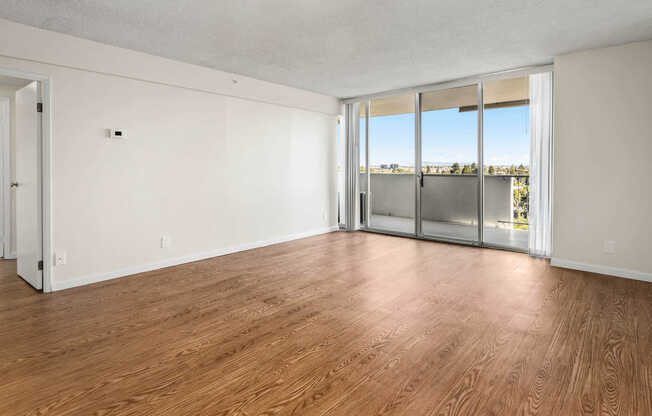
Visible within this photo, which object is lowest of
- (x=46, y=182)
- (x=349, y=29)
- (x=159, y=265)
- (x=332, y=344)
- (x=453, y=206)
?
(x=332, y=344)

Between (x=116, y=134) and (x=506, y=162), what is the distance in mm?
5047

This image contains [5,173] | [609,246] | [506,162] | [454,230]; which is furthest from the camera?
[454,230]

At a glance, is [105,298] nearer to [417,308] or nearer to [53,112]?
[53,112]

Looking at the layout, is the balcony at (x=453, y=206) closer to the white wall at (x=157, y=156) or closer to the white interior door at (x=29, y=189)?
the white wall at (x=157, y=156)

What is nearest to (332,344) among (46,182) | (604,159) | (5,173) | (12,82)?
(46,182)

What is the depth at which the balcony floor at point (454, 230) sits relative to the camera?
5.31m

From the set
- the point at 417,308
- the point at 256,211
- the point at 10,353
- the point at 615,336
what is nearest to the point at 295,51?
the point at 256,211

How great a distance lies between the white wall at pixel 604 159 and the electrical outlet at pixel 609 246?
1.4 inches

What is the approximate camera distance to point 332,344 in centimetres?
250

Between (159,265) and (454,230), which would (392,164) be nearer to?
(454,230)

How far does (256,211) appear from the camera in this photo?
18.5 ft

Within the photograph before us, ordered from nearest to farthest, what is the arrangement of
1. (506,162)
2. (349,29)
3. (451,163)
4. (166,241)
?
(349,29), (166,241), (506,162), (451,163)

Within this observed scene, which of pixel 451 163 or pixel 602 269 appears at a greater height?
pixel 451 163

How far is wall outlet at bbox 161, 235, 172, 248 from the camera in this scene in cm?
449
